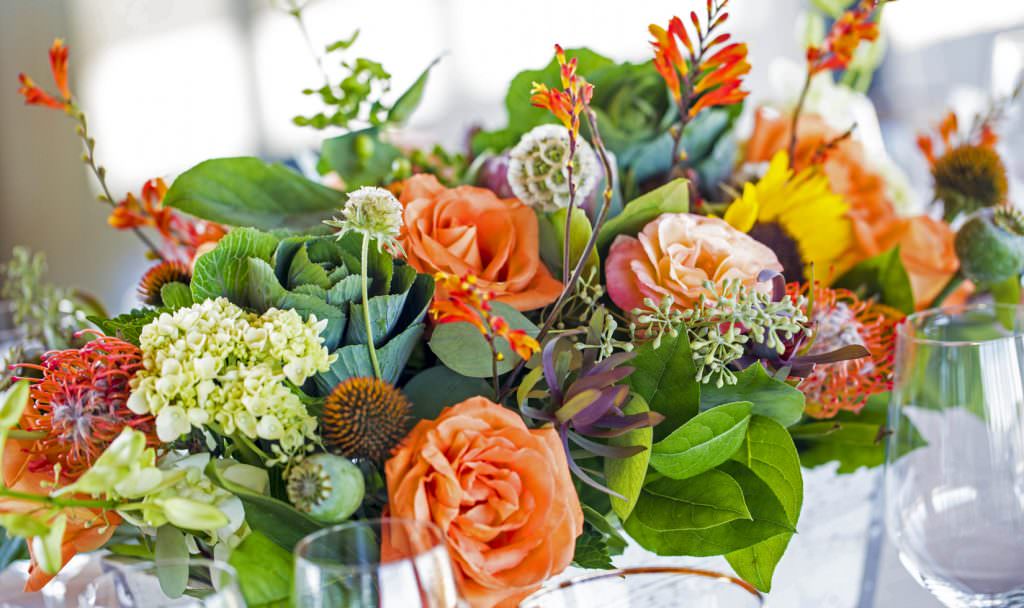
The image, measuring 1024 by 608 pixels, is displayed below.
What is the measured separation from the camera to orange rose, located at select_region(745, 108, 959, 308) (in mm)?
668

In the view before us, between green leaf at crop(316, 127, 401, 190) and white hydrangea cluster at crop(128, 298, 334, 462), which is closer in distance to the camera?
white hydrangea cluster at crop(128, 298, 334, 462)

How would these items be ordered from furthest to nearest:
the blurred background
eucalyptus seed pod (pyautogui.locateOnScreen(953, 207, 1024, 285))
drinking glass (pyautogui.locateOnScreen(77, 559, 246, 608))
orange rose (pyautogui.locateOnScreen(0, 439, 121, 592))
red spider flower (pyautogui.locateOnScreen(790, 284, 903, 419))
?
the blurred background
eucalyptus seed pod (pyautogui.locateOnScreen(953, 207, 1024, 285))
red spider flower (pyautogui.locateOnScreen(790, 284, 903, 419))
orange rose (pyautogui.locateOnScreen(0, 439, 121, 592))
drinking glass (pyautogui.locateOnScreen(77, 559, 246, 608))

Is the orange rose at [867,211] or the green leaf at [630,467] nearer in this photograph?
the green leaf at [630,467]

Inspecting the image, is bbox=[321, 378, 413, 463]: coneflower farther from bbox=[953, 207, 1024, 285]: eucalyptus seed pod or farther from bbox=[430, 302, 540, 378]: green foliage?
bbox=[953, 207, 1024, 285]: eucalyptus seed pod

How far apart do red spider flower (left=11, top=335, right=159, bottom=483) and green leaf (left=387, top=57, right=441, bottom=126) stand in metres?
0.29

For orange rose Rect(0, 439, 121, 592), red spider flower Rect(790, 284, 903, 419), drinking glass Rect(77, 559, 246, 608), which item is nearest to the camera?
drinking glass Rect(77, 559, 246, 608)

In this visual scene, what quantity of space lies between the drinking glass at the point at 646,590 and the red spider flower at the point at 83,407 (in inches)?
7.1

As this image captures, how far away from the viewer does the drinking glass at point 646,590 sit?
0.34 metres

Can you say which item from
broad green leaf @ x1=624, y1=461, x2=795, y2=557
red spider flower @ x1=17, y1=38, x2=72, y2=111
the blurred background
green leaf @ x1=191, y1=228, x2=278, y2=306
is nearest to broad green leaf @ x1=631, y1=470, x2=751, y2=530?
broad green leaf @ x1=624, y1=461, x2=795, y2=557

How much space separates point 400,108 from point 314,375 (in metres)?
0.28

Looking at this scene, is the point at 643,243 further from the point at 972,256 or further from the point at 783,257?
the point at 972,256

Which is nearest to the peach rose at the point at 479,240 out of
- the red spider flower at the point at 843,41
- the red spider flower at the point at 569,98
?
the red spider flower at the point at 569,98

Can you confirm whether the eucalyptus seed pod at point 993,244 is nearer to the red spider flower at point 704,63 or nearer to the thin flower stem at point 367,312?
the red spider flower at point 704,63

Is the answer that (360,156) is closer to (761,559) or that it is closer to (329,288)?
(329,288)
